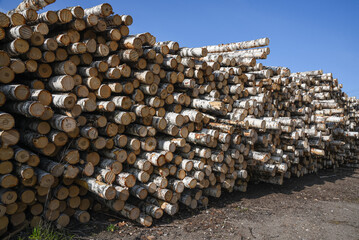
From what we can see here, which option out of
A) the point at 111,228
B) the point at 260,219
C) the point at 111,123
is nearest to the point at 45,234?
the point at 111,228

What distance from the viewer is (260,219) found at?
5.29 m

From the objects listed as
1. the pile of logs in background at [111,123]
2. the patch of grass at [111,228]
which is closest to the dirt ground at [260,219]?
the patch of grass at [111,228]

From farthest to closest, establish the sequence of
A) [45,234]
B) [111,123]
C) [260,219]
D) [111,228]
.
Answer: [260,219] < [111,123] < [111,228] < [45,234]

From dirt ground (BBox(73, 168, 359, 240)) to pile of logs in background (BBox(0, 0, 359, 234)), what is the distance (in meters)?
0.26

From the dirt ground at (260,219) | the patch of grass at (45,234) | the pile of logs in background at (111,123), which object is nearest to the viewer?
the patch of grass at (45,234)

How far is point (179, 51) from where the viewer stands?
6.24 m

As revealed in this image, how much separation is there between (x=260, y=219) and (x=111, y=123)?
349 cm

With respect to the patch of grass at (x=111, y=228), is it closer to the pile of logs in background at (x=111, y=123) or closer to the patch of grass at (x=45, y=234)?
the pile of logs in background at (x=111, y=123)

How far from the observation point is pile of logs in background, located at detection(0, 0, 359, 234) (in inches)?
157

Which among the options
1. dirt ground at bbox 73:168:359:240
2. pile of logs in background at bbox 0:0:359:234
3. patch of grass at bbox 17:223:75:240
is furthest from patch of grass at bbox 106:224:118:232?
patch of grass at bbox 17:223:75:240

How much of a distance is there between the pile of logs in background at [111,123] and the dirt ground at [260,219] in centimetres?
26

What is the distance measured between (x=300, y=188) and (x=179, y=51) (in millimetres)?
5277

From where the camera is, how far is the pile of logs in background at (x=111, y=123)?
4.00 metres

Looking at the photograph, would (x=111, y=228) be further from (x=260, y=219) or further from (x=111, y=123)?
(x=260, y=219)
